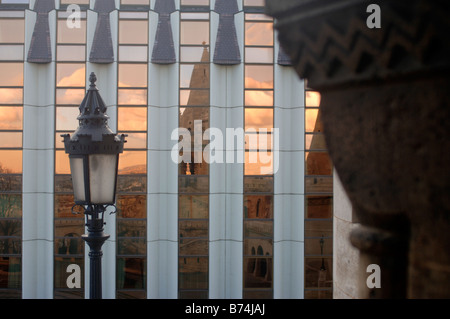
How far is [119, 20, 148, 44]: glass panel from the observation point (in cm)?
2012

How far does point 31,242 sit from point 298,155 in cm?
1142

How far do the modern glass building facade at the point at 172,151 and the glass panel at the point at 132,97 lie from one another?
0.06 meters

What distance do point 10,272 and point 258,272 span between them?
399 inches

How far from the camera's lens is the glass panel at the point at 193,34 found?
20.1 m

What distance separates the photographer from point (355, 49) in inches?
45.1

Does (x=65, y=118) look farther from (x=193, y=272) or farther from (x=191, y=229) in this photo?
(x=193, y=272)

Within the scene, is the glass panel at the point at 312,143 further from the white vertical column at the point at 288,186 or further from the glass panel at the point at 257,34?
the glass panel at the point at 257,34

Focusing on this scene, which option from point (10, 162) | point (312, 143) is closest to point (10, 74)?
point (10, 162)

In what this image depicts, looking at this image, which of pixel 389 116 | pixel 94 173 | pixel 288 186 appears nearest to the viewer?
pixel 389 116

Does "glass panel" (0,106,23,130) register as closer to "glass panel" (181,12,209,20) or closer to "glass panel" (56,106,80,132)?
"glass panel" (56,106,80,132)

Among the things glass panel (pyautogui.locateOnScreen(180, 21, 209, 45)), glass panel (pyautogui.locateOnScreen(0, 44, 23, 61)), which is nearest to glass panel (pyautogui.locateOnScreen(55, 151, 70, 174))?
glass panel (pyautogui.locateOnScreen(0, 44, 23, 61))

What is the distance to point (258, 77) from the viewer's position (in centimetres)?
2020
